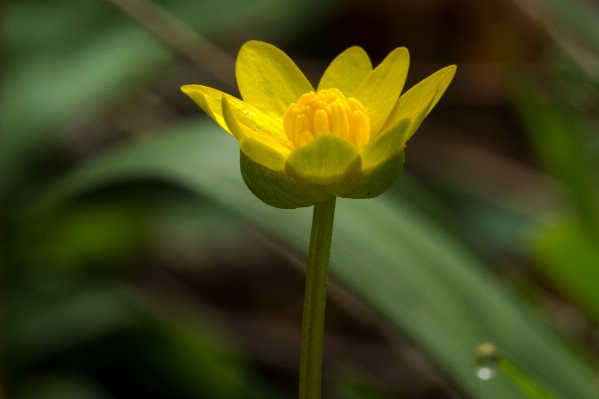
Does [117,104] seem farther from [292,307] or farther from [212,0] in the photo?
[292,307]

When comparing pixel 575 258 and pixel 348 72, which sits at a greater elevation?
pixel 575 258

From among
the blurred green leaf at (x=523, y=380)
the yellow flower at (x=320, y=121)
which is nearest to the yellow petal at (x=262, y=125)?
the yellow flower at (x=320, y=121)

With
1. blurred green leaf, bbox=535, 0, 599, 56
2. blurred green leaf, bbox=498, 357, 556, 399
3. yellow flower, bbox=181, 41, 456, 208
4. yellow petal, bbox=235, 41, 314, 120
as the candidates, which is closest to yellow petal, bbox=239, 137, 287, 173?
yellow flower, bbox=181, 41, 456, 208

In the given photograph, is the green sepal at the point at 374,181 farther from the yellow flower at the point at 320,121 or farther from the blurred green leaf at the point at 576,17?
the blurred green leaf at the point at 576,17

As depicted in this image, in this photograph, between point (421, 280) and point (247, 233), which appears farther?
point (247, 233)

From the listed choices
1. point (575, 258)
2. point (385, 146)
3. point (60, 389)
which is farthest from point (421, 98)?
point (60, 389)

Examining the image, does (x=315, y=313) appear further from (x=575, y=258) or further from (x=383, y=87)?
(x=575, y=258)
